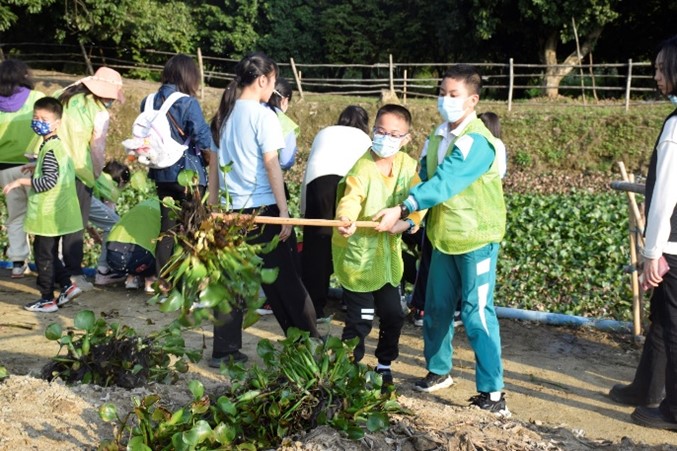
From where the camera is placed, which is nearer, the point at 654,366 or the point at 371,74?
the point at 654,366

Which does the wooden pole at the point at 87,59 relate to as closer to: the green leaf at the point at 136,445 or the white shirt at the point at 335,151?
the white shirt at the point at 335,151

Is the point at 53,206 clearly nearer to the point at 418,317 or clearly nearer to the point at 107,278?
the point at 107,278

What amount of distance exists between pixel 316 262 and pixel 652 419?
264 centimetres

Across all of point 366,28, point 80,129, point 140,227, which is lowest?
point 140,227

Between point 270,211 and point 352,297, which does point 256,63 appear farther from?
point 352,297

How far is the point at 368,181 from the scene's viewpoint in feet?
15.5

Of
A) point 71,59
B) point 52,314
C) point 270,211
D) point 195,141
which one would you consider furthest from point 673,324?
point 71,59

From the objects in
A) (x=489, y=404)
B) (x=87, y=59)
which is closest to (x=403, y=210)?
(x=489, y=404)

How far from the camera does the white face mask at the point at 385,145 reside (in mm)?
4657

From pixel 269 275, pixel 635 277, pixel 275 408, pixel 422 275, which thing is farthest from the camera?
pixel 422 275

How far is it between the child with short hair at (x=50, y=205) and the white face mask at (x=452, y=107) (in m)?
3.28

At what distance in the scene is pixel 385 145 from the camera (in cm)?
467

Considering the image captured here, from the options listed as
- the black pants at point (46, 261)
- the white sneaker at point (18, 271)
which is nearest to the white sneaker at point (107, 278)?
the black pants at point (46, 261)

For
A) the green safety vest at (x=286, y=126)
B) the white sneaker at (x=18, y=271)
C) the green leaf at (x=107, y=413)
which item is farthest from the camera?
the white sneaker at (x=18, y=271)
